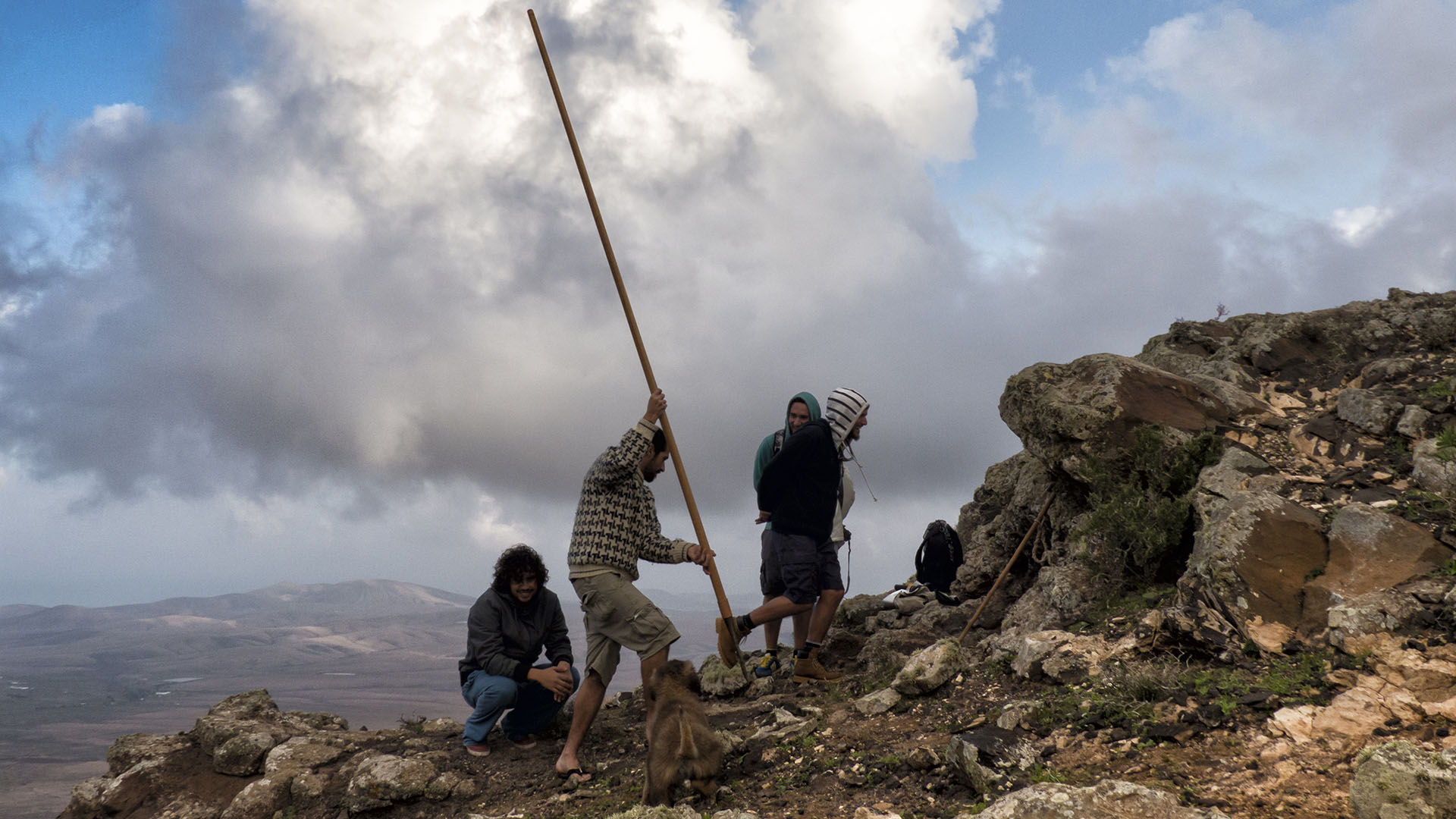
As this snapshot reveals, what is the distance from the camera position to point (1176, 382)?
27.2 ft

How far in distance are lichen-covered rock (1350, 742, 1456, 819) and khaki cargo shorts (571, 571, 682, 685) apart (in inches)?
173

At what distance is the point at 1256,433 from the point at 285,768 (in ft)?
31.8

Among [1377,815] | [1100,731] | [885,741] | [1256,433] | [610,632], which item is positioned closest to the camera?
[1377,815]

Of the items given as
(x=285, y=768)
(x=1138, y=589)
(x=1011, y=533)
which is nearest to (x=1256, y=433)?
(x=1138, y=589)

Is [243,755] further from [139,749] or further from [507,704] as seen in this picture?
[507,704]

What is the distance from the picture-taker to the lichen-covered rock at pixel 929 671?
19.6 feet

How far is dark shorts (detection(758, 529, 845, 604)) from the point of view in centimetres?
754

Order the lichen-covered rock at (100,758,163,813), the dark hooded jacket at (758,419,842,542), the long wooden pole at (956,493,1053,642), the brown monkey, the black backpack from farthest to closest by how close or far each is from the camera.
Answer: the black backpack, the long wooden pole at (956,493,1053,642), the dark hooded jacket at (758,419,842,542), the lichen-covered rock at (100,758,163,813), the brown monkey

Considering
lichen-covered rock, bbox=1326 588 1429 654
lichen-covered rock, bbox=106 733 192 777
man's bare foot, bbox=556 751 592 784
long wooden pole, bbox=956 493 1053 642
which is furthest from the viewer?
long wooden pole, bbox=956 493 1053 642

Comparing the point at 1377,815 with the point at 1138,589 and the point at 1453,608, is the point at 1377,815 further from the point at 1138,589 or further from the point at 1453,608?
the point at 1138,589

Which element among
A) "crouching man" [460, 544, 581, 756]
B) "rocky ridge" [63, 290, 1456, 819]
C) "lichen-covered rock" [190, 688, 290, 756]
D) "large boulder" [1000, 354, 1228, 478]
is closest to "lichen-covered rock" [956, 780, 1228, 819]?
"rocky ridge" [63, 290, 1456, 819]

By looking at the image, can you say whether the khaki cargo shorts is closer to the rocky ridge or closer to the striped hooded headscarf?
the rocky ridge

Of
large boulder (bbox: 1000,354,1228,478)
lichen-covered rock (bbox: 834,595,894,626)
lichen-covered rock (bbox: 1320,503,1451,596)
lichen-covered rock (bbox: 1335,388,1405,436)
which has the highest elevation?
large boulder (bbox: 1000,354,1228,478)

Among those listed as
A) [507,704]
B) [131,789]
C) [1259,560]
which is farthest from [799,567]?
[131,789]
